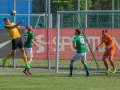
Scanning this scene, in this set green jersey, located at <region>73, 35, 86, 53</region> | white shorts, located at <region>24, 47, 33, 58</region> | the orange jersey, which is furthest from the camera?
white shorts, located at <region>24, 47, 33, 58</region>

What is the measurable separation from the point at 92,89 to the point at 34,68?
1414 cm

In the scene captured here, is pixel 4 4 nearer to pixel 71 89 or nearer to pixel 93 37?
pixel 93 37

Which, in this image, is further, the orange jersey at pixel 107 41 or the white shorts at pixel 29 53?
the white shorts at pixel 29 53

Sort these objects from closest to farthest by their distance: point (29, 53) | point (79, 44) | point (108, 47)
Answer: point (79, 44), point (108, 47), point (29, 53)

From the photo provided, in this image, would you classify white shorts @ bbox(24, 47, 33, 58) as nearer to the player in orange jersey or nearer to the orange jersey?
the player in orange jersey

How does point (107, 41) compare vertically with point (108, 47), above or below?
above

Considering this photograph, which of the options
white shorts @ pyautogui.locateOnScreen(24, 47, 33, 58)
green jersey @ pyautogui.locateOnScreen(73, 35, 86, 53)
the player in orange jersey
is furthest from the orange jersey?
white shorts @ pyautogui.locateOnScreen(24, 47, 33, 58)

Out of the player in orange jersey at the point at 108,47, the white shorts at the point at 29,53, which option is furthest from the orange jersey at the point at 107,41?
the white shorts at the point at 29,53

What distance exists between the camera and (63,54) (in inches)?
1198

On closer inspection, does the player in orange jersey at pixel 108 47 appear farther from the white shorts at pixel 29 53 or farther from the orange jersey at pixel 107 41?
the white shorts at pixel 29 53

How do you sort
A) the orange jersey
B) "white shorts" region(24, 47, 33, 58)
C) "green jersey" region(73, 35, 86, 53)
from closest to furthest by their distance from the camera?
"green jersey" region(73, 35, 86, 53)
the orange jersey
"white shorts" region(24, 47, 33, 58)

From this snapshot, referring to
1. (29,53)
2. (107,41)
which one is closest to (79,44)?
(107,41)

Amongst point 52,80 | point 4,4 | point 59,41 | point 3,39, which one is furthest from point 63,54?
point 4,4

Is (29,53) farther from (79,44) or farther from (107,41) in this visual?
(79,44)
